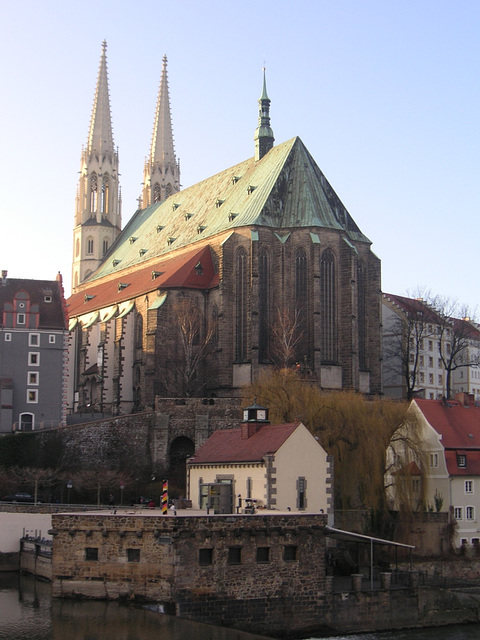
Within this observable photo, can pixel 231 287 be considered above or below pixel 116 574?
above

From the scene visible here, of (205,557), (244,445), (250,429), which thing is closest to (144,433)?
(250,429)

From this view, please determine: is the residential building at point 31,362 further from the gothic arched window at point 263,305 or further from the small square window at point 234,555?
the small square window at point 234,555

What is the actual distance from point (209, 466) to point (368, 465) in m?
9.66

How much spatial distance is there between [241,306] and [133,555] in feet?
148

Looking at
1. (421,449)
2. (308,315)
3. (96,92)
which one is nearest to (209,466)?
(421,449)

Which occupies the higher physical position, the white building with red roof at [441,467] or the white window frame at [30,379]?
the white window frame at [30,379]

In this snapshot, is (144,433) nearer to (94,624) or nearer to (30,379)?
(30,379)

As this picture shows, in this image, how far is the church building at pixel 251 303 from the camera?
76625 millimetres

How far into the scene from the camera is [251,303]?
7644 cm

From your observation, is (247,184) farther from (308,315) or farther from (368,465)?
(368,465)

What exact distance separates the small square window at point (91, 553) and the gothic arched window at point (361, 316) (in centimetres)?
4678

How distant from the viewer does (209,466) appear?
154ft

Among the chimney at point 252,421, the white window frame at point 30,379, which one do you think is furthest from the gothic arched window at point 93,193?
the chimney at point 252,421

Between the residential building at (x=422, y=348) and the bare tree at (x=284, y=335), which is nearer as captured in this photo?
the bare tree at (x=284, y=335)
